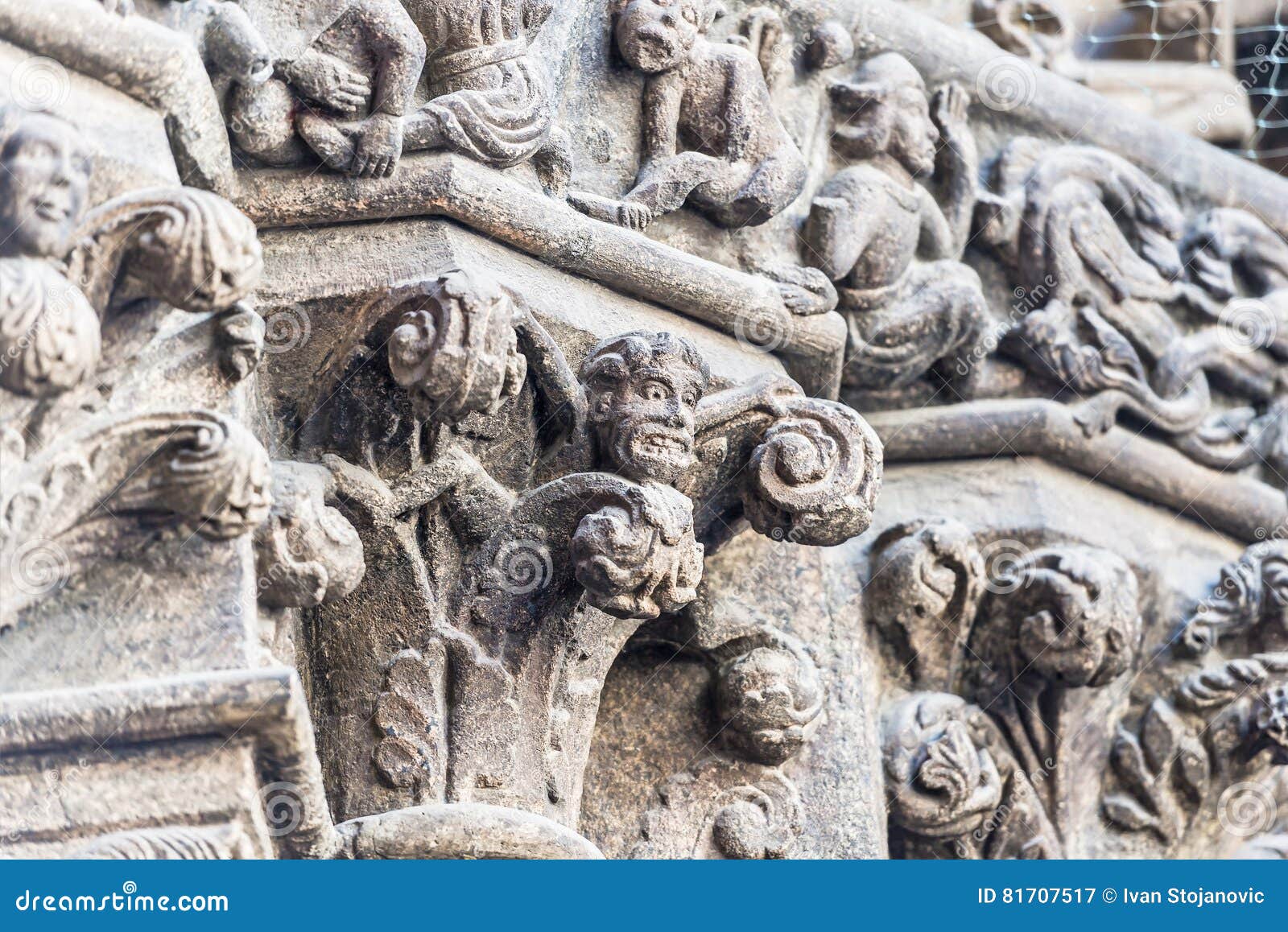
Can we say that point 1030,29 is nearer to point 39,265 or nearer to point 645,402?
point 645,402

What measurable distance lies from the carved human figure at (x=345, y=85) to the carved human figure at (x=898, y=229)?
0.77 metres

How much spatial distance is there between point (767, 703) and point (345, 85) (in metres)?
0.98

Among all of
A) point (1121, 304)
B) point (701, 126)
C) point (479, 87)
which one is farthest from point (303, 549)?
point (1121, 304)

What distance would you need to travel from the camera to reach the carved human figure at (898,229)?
353cm

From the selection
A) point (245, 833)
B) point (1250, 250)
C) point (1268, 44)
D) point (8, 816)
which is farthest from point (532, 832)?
point (1268, 44)

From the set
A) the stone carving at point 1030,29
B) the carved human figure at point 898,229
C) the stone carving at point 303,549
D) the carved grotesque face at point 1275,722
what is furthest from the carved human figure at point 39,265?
the stone carving at point 1030,29

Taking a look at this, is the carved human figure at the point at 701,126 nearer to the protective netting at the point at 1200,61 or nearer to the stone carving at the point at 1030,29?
the stone carving at the point at 1030,29

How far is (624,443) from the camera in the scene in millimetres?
2965

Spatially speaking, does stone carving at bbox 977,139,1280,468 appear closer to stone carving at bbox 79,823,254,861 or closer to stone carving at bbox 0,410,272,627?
stone carving at bbox 0,410,272,627

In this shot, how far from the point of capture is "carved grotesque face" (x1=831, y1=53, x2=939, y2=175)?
11.9 feet

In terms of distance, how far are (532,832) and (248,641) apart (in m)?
0.44

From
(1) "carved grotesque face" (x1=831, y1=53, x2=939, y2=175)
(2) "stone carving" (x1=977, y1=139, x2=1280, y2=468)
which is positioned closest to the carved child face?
(1) "carved grotesque face" (x1=831, y1=53, x2=939, y2=175)

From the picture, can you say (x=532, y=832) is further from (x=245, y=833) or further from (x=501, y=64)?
(x=501, y=64)

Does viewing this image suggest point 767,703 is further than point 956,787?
No
